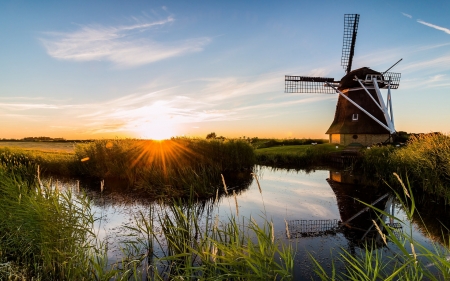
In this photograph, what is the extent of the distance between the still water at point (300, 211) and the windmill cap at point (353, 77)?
16.3m

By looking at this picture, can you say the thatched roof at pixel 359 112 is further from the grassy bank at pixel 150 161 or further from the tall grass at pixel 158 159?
the tall grass at pixel 158 159

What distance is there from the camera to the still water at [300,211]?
7328 mm

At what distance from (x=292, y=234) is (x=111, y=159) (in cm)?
1325

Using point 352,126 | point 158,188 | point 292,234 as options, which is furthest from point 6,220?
point 352,126

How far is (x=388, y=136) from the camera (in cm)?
3048

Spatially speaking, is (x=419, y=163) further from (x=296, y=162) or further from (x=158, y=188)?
(x=296, y=162)

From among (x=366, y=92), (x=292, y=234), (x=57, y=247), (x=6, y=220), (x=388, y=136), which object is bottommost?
(x=292, y=234)

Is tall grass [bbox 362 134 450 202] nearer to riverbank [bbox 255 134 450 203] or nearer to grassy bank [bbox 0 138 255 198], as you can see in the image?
riverbank [bbox 255 134 450 203]

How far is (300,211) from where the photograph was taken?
10.9m

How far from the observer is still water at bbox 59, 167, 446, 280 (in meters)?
7.33

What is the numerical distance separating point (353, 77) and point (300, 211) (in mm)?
25114

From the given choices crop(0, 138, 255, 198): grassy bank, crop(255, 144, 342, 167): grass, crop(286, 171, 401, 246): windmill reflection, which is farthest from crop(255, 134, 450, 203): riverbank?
crop(0, 138, 255, 198): grassy bank

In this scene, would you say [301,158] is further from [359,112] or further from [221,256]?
[221,256]

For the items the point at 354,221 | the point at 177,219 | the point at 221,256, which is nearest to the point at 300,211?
the point at 354,221
